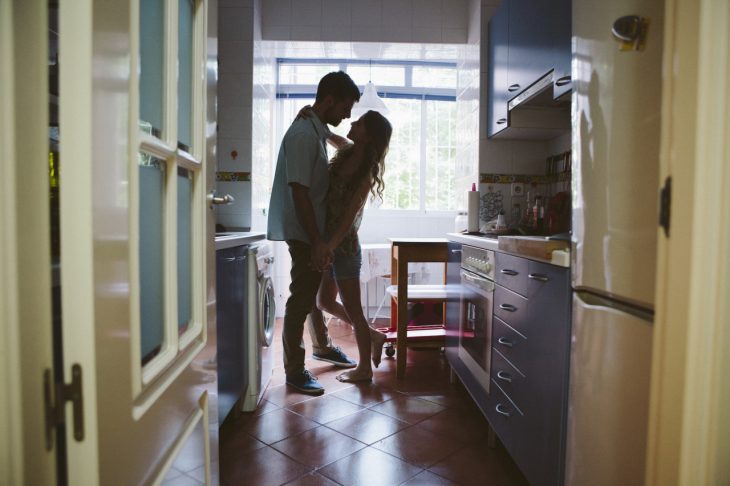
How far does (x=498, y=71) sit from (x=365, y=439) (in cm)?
215

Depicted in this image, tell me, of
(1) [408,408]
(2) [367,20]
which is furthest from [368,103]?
(1) [408,408]

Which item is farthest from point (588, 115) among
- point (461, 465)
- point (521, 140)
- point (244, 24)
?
point (244, 24)

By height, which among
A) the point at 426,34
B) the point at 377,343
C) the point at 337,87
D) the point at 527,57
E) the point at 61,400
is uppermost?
the point at 426,34

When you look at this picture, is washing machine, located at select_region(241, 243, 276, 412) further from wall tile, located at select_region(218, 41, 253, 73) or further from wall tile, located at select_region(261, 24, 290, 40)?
wall tile, located at select_region(261, 24, 290, 40)

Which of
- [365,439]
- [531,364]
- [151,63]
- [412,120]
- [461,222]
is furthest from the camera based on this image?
[412,120]

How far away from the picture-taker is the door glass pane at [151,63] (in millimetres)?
720

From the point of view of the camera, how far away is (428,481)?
167 centimetres

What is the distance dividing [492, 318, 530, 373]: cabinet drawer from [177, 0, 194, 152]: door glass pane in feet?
3.88

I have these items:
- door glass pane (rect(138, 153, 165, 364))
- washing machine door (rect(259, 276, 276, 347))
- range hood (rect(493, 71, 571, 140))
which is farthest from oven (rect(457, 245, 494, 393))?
door glass pane (rect(138, 153, 165, 364))

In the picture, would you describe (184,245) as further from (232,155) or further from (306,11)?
(306,11)

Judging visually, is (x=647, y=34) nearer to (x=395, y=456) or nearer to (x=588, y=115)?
(x=588, y=115)

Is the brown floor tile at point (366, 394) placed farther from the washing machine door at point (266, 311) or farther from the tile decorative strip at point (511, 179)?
the tile decorative strip at point (511, 179)

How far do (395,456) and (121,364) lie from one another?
59.7 inches

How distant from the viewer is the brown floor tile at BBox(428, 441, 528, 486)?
1675mm
